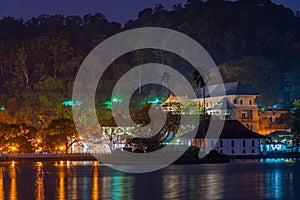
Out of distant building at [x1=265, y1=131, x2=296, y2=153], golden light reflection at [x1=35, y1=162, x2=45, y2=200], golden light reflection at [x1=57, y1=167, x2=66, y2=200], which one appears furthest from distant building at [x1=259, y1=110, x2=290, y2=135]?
golden light reflection at [x1=35, y1=162, x2=45, y2=200]

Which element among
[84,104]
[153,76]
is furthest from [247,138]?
[153,76]

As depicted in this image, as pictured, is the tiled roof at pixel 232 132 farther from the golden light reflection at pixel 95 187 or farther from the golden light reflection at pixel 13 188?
the golden light reflection at pixel 13 188

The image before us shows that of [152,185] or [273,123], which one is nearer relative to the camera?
[152,185]

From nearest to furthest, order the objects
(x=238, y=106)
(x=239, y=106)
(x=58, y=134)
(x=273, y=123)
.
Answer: (x=58, y=134) < (x=238, y=106) < (x=239, y=106) < (x=273, y=123)

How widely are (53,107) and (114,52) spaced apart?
131 feet

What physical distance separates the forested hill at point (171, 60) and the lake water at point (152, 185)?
56191mm

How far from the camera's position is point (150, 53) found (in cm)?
14988

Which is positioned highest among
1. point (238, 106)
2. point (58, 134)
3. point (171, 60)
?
point (171, 60)

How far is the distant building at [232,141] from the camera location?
80.4 metres

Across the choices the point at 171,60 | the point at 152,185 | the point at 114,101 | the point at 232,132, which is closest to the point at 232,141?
the point at 232,132

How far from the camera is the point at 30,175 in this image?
52844mm

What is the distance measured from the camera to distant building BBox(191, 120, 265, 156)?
80.4m

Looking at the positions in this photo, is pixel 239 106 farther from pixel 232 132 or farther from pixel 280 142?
pixel 232 132

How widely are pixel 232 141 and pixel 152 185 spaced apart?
4039 centimetres
